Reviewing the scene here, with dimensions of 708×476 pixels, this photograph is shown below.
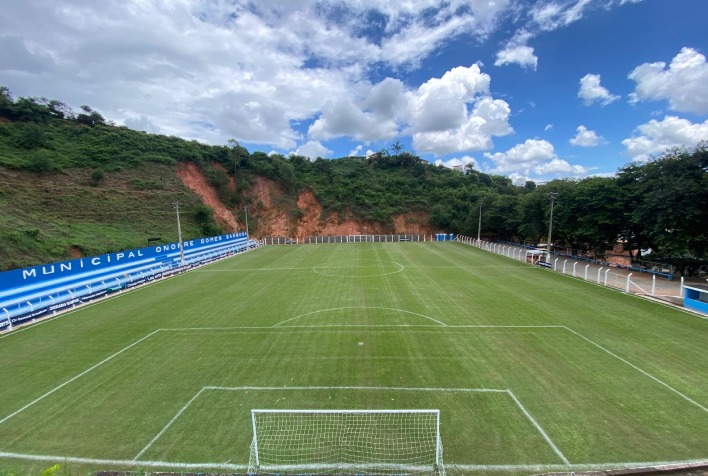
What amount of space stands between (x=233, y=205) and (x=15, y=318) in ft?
165

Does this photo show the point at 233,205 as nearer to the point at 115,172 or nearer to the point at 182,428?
the point at 115,172

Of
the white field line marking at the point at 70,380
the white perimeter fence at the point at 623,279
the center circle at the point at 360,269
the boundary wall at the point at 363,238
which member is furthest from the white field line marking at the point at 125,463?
the boundary wall at the point at 363,238

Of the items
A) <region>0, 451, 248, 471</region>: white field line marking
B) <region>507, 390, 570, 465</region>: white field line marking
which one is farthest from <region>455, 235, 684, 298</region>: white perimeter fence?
<region>0, 451, 248, 471</region>: white field line marking

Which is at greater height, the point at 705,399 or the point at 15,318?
the point at 705,399

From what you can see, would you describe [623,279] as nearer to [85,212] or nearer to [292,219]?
[292,219]

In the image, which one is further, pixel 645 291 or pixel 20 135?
pixel 20 135

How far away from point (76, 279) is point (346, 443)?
877 inches

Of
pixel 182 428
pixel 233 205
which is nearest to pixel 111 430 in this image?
pixel 182 428

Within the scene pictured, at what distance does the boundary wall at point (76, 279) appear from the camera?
16859 millimetres

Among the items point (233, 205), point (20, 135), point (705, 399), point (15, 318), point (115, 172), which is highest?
point (20, 135)

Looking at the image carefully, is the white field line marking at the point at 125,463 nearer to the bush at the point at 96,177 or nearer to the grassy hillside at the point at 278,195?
the grassy hillside at the point at 278,195

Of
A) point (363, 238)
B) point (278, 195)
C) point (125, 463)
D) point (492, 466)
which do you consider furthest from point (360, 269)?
point (278, 195)

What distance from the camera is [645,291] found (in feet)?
63.7

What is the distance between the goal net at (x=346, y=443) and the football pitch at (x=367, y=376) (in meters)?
0.34
